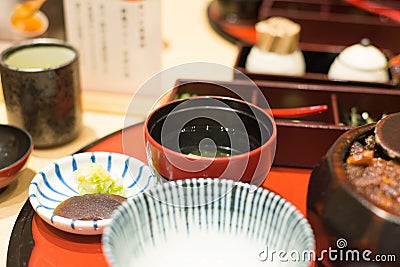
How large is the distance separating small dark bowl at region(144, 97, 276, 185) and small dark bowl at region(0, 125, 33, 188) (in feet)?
0.94

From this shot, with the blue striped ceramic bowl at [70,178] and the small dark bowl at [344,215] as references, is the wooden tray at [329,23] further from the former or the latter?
the small dark bowl at [344,215]

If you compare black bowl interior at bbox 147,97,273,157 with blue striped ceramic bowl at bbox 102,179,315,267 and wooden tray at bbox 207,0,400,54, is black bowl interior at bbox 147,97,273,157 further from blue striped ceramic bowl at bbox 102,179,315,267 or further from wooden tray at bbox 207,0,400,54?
wooden tray at bbox 207,0,400,54

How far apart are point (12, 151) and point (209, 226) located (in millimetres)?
512

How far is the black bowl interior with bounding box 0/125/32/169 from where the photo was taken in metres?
1.13

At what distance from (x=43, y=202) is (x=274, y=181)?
48 centimetres

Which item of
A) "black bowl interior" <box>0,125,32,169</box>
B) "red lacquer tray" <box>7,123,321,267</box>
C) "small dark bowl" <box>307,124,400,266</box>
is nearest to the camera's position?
Result: "small dark bowl" <box>307,124,400,266</box>

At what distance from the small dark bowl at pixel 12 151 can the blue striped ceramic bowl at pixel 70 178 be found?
0.05 m

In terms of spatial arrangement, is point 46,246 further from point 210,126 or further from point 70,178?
point 210,126

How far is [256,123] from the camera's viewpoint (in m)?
1.04

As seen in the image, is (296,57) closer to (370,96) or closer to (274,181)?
(370,96)

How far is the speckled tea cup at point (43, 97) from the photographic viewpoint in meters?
1.20

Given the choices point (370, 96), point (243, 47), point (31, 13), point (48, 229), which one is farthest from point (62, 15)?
point (370, 96)

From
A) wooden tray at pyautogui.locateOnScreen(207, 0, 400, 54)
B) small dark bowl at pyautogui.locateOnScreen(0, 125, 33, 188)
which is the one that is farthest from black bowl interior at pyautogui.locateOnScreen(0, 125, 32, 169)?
wooden tray at pyautogui.locateOnScreen(207, 0, 400, 54)

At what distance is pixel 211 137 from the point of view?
3.49ft
